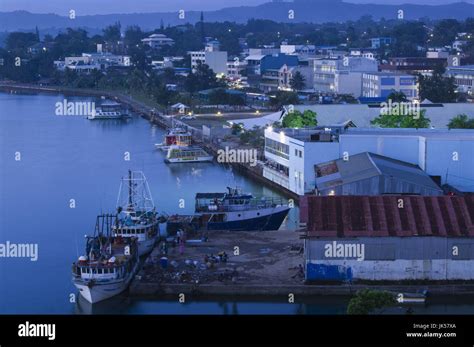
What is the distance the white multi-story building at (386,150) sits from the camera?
5828 millimetres

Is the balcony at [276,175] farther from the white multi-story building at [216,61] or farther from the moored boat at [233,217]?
the white multi-story building at [216,61]

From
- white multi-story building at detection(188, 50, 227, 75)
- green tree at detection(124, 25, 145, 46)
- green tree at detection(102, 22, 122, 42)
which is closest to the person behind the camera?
white multi-story building at detection(188, 50, 227, 75)

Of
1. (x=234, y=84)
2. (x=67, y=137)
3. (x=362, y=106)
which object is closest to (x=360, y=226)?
(x=362, y=106)

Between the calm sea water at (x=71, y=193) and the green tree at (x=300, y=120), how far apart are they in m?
0.72

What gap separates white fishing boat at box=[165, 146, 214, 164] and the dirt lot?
4387mm

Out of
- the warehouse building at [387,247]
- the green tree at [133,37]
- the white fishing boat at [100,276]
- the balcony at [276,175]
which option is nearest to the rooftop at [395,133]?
the balcony at [276,175]

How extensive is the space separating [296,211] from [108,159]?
3766mm

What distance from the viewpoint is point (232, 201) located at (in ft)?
18.6

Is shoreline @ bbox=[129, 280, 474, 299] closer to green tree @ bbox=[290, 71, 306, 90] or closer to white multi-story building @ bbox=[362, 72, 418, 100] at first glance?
white multi-story building @ bbox=[362, 72, 418, 100]

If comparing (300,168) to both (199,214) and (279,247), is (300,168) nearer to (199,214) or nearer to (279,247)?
(199,214)

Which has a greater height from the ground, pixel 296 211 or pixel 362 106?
pixel 362 106

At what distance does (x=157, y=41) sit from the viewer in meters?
28.8

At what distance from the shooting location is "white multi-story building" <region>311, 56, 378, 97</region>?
14656 mm

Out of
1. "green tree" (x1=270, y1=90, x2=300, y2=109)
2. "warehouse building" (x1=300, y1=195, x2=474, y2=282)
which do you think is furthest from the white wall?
"green tree" (x1=270, y1=90, x2=300, y2=109)
